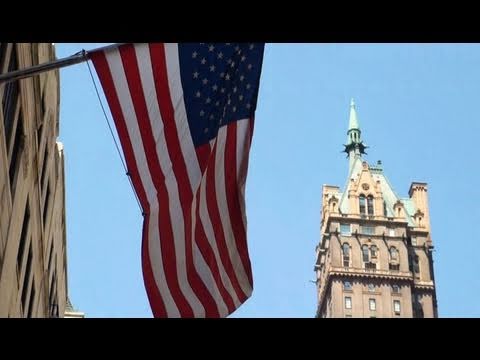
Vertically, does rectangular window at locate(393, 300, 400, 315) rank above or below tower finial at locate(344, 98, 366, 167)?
below

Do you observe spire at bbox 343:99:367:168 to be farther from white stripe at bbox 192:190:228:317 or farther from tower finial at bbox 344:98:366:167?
white stripe at bbox 192:190:228:317

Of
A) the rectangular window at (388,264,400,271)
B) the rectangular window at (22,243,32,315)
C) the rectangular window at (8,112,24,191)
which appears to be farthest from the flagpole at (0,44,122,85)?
the rectangular window at (388,264,400,271)

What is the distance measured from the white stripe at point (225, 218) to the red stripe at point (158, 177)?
71 cm

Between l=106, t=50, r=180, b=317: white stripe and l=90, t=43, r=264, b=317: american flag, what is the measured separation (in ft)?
0.04

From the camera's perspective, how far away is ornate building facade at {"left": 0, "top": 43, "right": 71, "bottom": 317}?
687 inches

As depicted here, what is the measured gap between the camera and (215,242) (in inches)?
400

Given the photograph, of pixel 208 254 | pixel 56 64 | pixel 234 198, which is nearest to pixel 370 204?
pixel 234 198

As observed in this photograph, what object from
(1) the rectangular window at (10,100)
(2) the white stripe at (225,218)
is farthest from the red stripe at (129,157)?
(1) the rectangular window at (10,100)

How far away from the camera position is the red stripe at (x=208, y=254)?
32.8 feet

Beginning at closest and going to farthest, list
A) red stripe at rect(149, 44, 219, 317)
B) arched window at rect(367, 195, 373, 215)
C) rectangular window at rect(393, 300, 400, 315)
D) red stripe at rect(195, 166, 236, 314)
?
red stripe at rect(149, 44, 219, 317), red stripe at rect(195, 166, 236, 314), rectangular window at rect(393, 300, 400, 315), arched window at rect(367, 195, 373, 215)

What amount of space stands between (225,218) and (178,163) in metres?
0.87

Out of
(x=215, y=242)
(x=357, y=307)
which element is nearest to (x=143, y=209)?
(x=215, y=242)
